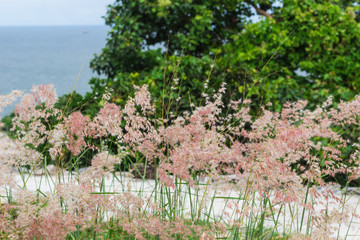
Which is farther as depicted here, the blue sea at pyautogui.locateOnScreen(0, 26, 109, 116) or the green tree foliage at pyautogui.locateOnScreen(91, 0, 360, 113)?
the blue sea at pyautogui.locateOnScreen(0, 26, 109, 116)

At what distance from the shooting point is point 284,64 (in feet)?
22.1

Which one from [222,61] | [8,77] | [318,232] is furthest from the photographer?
[8,77]

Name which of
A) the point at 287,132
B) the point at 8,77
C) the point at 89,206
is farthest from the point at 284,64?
the point at 8,77

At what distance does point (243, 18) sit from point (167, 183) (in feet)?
20.7

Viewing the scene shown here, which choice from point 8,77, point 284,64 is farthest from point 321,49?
point 8,77

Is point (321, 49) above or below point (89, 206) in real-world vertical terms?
above

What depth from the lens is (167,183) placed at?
1.89 m

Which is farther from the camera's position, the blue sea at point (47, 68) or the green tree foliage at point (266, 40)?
the blue sea at point (47, 68)

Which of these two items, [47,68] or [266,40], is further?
[47,68]

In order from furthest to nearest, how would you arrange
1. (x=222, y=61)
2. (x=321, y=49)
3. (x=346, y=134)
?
(x=321, y=49), (x=222, y=61), (x=346, y=134)

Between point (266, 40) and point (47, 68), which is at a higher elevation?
point (47, 68)

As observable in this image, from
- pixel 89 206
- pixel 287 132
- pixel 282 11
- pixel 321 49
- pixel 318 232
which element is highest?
pixel 282 11

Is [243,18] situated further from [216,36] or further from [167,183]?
[167,183]

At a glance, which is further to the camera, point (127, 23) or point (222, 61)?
point (127, 23)
